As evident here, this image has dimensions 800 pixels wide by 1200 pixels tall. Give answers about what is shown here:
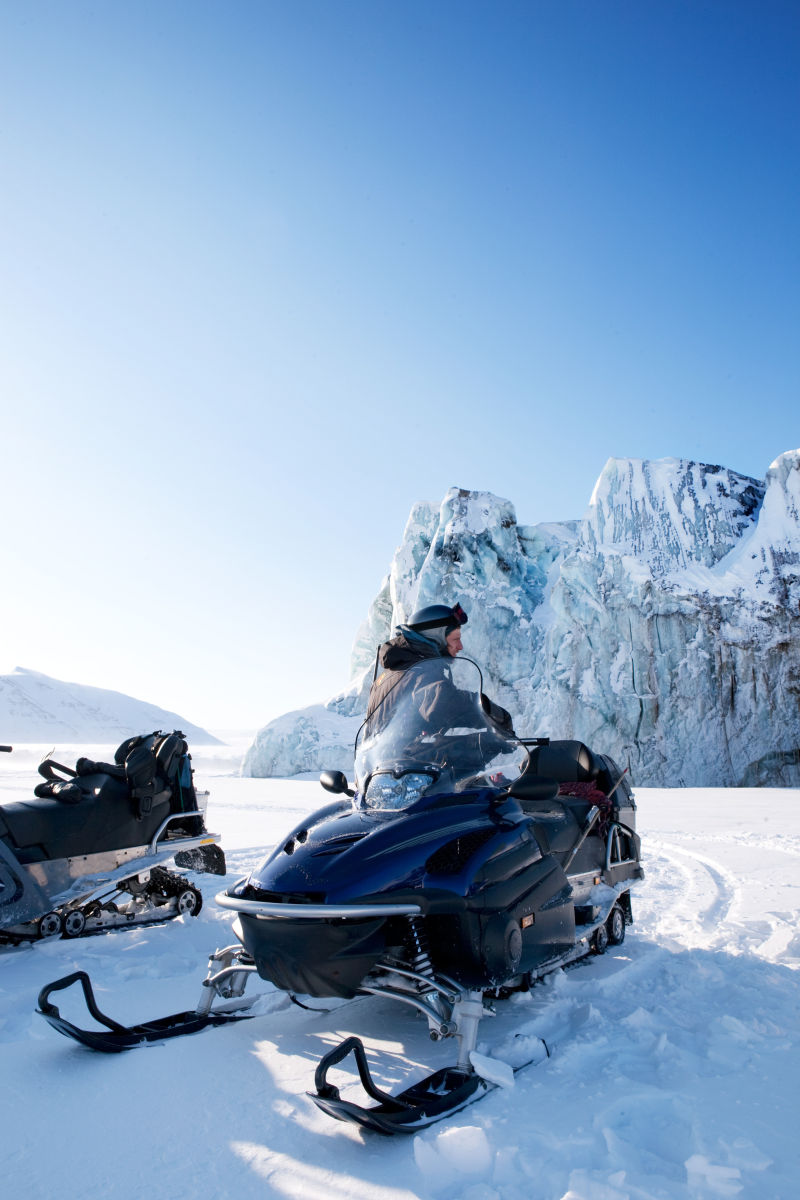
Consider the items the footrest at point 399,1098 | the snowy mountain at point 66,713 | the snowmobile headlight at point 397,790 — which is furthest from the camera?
the snowy mountain at point 66,713

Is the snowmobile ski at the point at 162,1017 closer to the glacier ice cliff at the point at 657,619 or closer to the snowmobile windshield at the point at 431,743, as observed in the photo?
the snowmobile windshield at the point at 431,743

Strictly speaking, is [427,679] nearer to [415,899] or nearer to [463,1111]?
[415,899]

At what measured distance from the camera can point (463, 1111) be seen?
2.01 meters

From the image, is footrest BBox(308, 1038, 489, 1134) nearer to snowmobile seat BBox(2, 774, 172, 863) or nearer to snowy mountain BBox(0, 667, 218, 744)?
snowmobile seat BBox(2, 774, 172, 863)

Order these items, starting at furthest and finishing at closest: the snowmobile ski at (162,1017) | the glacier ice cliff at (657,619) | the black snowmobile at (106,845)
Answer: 1. the glacier ice cliff at (657,619)
2. the black snowmobile at (106,845)
3. the snowmobile ski at (162,1017)

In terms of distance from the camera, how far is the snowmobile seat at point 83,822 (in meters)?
4.01

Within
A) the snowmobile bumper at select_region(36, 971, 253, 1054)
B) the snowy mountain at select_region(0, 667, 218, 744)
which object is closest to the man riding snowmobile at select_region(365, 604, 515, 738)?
the snowmobile bumper at select_region(36, 971, 253, 1054)

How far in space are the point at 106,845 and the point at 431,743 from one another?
103 inches

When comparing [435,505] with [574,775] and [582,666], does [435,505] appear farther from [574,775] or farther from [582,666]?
[574,775]

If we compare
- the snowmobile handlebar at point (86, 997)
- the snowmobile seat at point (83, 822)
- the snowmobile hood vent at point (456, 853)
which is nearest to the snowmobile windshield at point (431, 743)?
the snowmobile hood vent at point (456, 853)

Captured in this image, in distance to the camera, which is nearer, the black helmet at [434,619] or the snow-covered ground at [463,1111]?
the snow-covered ground at [463,1111]

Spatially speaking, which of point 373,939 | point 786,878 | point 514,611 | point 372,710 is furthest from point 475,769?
point 514,611

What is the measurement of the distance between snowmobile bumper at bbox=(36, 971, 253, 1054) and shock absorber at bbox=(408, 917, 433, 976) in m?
0.83

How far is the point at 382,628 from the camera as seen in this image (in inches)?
1288
